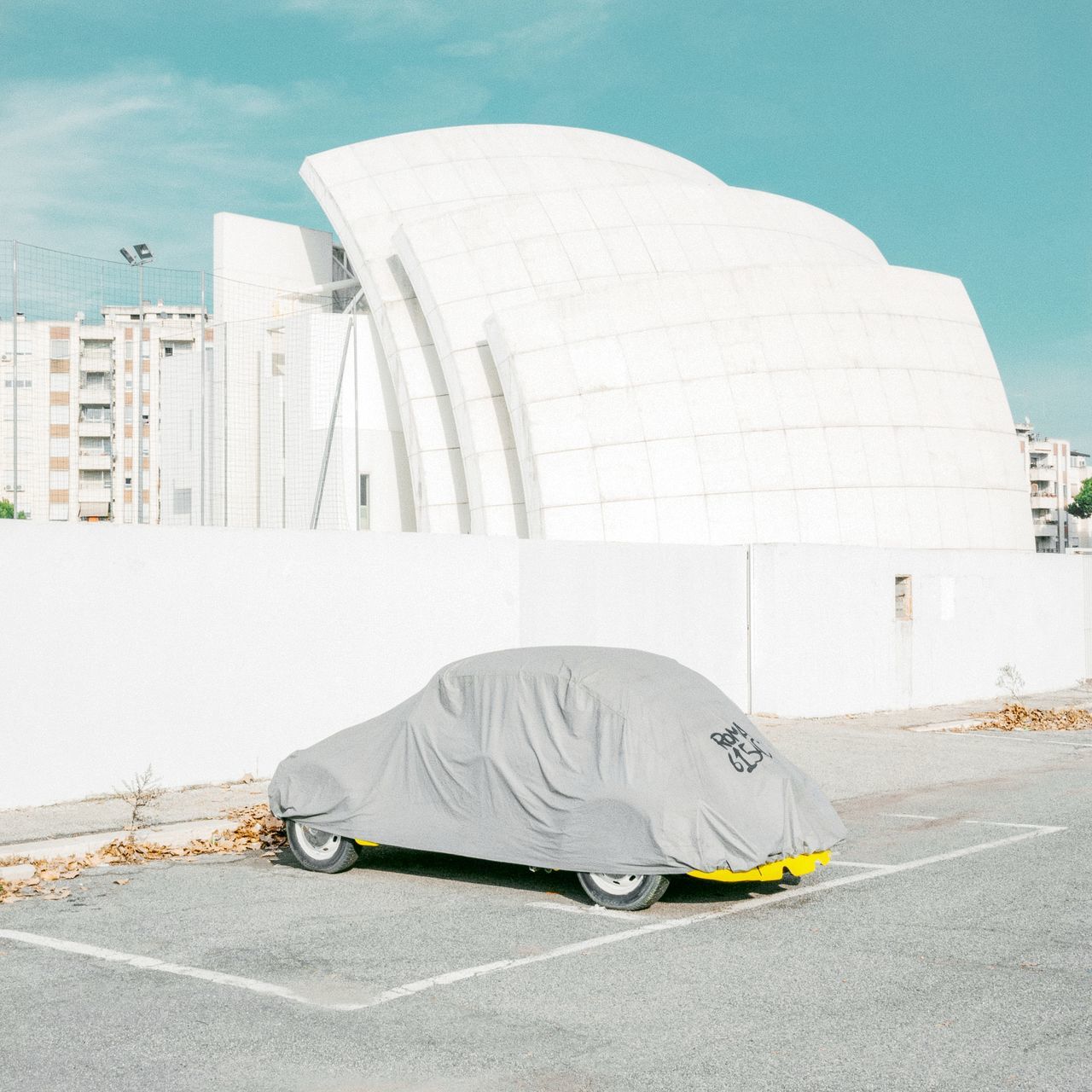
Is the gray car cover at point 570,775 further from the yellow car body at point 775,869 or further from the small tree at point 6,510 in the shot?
the small tree at point 6,510

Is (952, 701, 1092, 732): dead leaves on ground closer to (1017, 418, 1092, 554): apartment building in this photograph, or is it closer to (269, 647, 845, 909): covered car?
(269, 647, 845, 909): covered car

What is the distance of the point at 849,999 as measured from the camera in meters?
5.77

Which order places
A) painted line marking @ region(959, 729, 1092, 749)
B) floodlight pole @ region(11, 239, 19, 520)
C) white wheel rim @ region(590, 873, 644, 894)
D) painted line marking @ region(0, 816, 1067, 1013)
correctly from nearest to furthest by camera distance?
1. painted line marking @ region(0, 816, 1067, 1013)
2. white wheel rim @ region(590, 873, 644, 894)
3. floodlight pole @ region(11, 239, 19, 520)
4. painted line marking @ region(959, 729, 1092, 749)

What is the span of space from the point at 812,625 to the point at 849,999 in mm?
14782

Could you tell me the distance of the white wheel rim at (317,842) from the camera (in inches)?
342

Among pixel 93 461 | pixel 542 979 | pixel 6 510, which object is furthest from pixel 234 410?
pixel 93 461

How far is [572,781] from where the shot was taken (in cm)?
781

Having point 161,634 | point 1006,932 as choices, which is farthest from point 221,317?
point 1006,932

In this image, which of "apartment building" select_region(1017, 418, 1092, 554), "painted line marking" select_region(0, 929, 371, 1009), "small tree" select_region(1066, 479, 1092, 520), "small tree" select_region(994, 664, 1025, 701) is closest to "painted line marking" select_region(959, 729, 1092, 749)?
"small tree" select_region(994, 664, 1025, 701)

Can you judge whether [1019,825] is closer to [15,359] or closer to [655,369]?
[15,359]

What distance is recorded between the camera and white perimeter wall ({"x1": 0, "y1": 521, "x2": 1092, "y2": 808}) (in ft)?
38.0

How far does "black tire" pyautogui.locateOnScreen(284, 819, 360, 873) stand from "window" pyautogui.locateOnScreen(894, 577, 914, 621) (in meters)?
15.3

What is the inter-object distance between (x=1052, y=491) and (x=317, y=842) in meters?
141

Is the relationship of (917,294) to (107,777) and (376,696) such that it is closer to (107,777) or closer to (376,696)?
(376,696)
